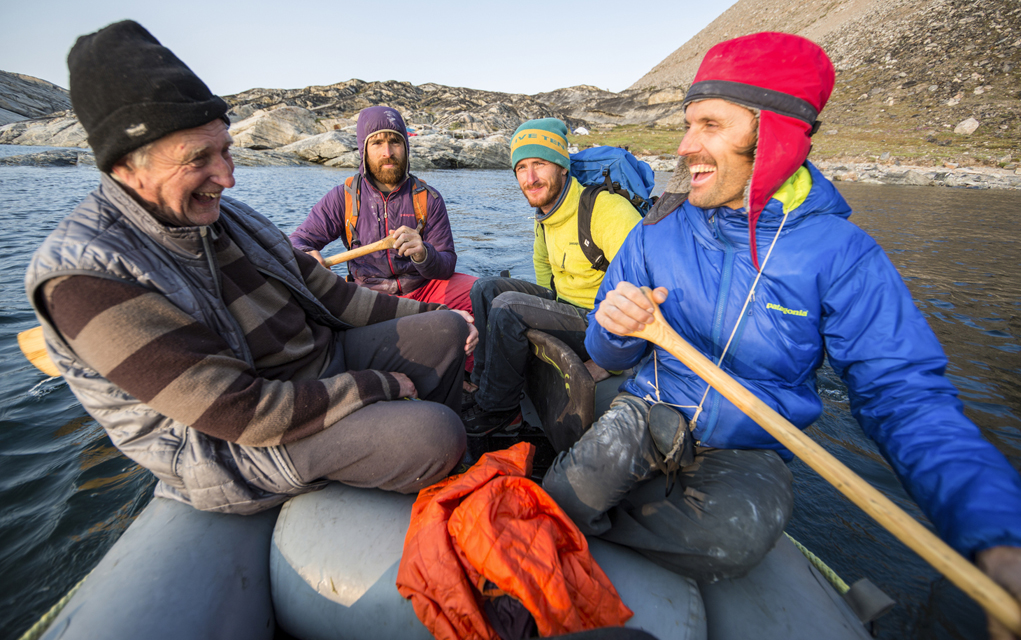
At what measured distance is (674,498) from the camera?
1.85 meters

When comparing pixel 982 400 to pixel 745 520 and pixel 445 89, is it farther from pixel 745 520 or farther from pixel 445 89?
pixel 445 89

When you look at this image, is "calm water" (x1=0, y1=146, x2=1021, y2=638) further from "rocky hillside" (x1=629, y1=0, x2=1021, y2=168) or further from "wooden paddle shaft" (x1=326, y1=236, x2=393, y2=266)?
"rocky hillside" (x1=629, y1=0, x2=1021, y2=168)

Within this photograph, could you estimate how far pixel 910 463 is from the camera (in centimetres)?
138

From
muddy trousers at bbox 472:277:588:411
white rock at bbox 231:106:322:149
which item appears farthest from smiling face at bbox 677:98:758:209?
white rock at bbox 231:106:322:149

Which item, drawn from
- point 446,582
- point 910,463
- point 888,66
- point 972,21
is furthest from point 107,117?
point 972,21

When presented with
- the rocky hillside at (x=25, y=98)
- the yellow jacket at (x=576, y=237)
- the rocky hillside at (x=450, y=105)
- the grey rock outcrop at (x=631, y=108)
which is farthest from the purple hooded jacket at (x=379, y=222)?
the rocky hillside at (x=25, y=98)

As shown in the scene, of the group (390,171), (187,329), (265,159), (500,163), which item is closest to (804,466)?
(187,329)

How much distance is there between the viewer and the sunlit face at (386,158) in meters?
4.32

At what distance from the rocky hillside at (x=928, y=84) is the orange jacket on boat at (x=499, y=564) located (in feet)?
105

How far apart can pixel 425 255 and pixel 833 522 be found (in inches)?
140

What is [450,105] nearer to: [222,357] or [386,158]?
[386,158]

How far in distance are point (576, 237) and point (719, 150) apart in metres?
1.38

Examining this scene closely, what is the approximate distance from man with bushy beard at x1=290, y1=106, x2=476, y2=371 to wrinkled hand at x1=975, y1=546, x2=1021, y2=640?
370cm

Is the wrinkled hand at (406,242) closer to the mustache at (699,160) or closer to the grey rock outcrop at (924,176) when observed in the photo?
the mustache at (699,160)
